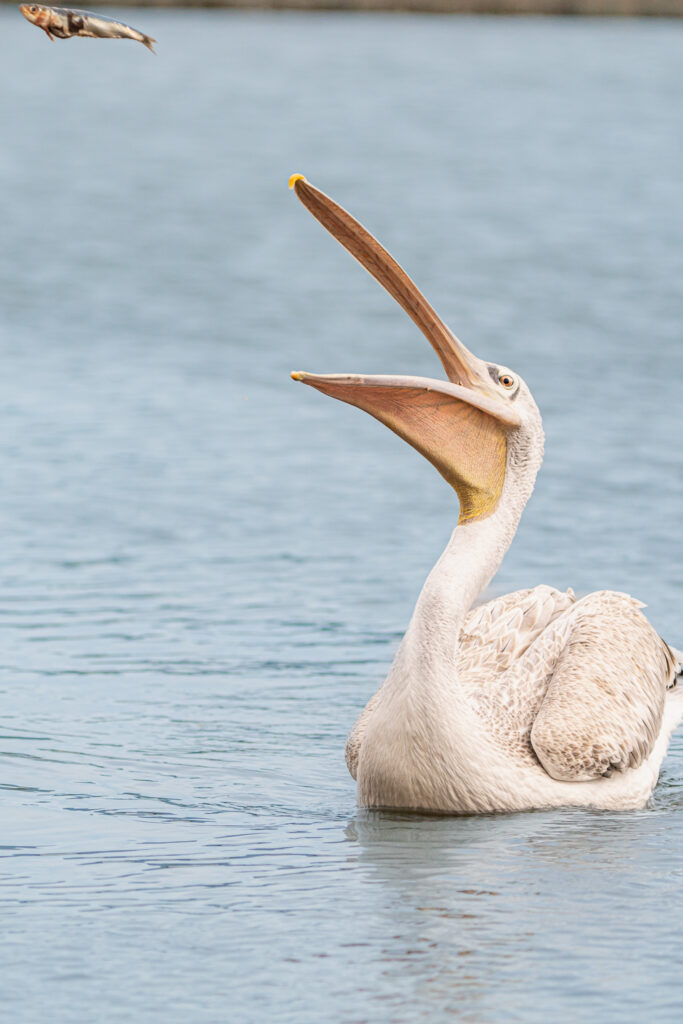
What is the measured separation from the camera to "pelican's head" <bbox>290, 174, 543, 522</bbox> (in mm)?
5258

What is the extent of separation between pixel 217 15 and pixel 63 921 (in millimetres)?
52357

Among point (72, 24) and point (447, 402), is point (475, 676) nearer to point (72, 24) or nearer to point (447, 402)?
point (447, 402)

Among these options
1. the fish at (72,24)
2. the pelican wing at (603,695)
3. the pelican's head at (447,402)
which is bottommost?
the pelican wing at (603,695)

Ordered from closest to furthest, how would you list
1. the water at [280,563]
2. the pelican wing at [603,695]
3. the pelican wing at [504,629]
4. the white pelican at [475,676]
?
1. the water at [280,563]
2. the white pelican at [475,676]
3. the pelican wing at [603,695]
4. the pelican wing at [504,629]

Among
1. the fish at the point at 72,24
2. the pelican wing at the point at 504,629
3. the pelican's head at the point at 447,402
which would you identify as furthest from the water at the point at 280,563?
the fish at the point at 72,24

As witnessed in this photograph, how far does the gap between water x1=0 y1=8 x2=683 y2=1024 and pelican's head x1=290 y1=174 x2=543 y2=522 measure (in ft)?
3.17

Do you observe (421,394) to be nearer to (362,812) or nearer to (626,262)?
(362,812)

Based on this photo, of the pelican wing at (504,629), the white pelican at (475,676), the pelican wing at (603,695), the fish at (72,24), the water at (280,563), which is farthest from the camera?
the pelican wing at (504,629)

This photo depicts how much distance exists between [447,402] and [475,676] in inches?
37.8

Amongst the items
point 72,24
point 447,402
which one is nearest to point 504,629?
point 447,402

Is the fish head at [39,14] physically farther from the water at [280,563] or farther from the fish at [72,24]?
the water at [280,563]

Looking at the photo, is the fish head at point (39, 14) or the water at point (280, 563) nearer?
the water at point (280, 563)

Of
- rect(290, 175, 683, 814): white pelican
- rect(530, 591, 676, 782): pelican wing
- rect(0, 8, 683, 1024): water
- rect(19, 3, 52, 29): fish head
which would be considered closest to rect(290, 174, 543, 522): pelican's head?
rect(290, 175, 683, 814): white pelican

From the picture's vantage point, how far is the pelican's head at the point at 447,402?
17.3ft
